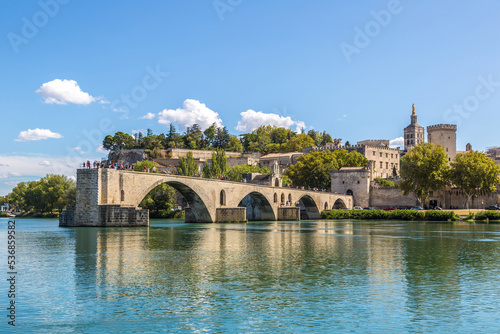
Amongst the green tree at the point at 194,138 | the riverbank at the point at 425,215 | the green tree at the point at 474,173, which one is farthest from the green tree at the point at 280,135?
the green tree at the point at 474,173

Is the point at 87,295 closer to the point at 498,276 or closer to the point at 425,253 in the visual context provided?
the point at 498,276

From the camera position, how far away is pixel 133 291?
14.9 metres

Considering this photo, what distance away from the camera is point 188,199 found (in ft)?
180

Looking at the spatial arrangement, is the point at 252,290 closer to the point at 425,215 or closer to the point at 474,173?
the point at 425,215

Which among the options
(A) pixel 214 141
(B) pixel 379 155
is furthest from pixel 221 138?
(B) pixel 379 155

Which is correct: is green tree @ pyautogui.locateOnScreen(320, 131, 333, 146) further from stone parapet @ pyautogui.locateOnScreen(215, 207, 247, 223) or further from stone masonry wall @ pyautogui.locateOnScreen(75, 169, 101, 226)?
stone masonry wall @ pyautogui.locateOnScreen(75, 169, 101, 226)

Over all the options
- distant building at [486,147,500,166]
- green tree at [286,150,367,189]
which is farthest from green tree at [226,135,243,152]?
distant building at [486,147,500,166]

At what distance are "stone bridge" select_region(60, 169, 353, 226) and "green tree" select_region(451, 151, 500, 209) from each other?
20.2 metres

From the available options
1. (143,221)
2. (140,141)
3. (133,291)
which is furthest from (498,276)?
(140,141)

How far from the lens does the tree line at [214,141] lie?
139 meters

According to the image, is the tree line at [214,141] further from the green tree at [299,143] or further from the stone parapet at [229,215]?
the stone parapet at [229,215]

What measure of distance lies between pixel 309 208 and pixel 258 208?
45.3 feet

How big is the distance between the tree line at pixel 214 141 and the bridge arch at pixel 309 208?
174 ft

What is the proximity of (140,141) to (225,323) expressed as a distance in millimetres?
132866
